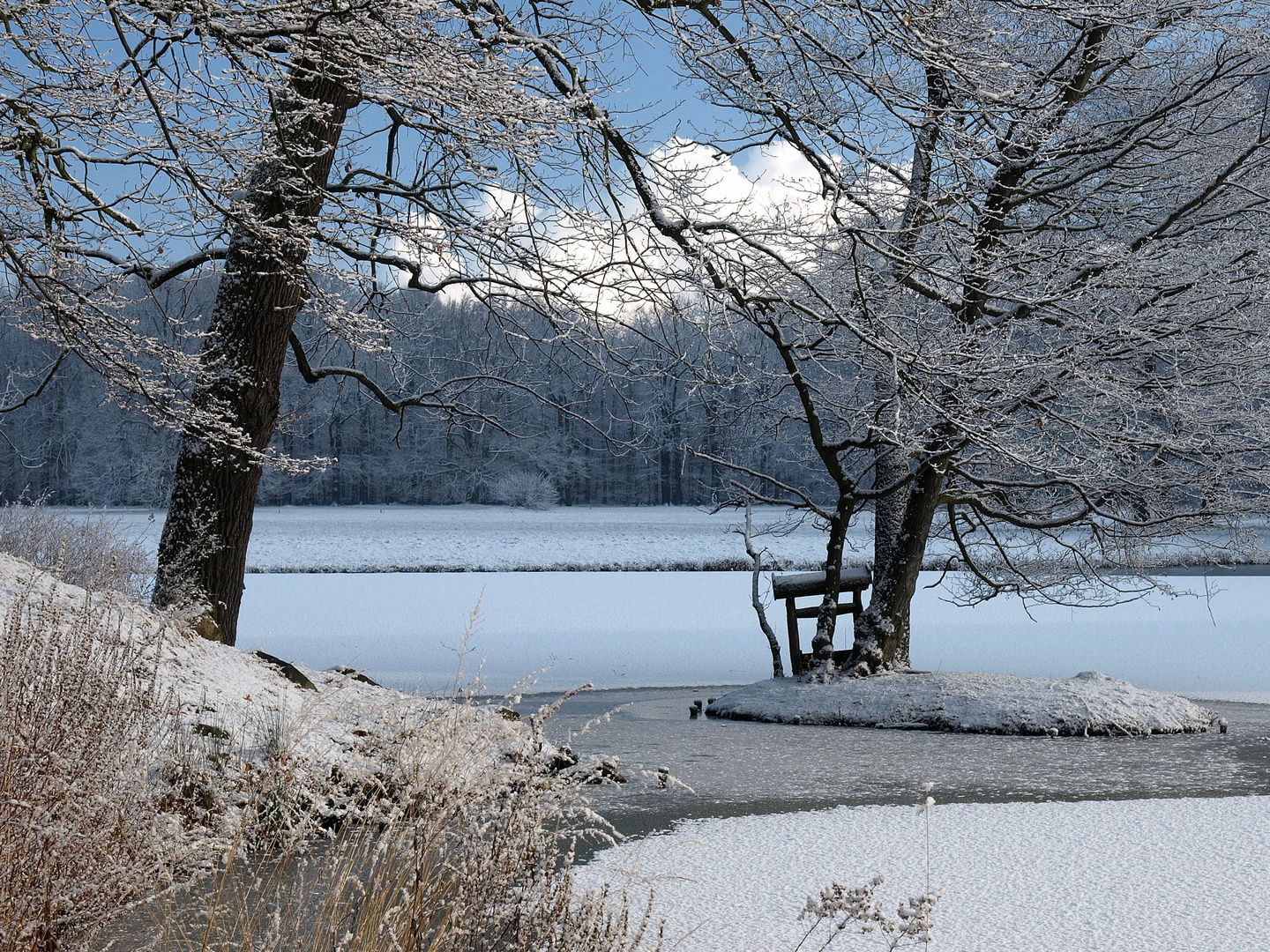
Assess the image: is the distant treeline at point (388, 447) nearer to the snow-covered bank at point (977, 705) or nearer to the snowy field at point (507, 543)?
the snowy field at point (507, 543)

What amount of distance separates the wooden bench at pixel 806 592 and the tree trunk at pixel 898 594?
0.30 meters

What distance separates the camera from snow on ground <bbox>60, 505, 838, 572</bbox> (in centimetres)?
2834

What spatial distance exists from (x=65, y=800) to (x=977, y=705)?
7878 mm

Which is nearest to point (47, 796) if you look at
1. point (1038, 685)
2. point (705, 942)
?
point (705, 942)

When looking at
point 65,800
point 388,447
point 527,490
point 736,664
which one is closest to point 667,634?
point 736,664

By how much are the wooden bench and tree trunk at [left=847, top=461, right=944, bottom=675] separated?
0.98ft

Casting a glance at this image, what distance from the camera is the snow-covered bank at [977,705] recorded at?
30.1ft

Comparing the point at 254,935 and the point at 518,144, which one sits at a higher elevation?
the point at 518,144

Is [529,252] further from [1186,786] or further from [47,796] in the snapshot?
[1186,786]

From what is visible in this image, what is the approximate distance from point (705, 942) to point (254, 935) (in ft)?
5.04

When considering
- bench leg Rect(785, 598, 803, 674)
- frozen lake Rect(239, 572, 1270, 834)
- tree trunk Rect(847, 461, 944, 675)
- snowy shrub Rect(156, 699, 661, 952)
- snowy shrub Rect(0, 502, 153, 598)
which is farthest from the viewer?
bench leg Rect(785, 598, 803, 674)

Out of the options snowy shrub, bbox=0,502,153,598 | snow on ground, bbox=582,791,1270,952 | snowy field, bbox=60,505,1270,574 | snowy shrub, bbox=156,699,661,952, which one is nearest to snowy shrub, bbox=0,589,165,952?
snowy shrub, bbox=156,699,661,952

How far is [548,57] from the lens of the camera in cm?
648

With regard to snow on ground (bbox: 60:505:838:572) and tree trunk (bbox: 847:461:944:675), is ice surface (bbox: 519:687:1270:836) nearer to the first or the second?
tree trunk (bbox: 847:461:944:675)
